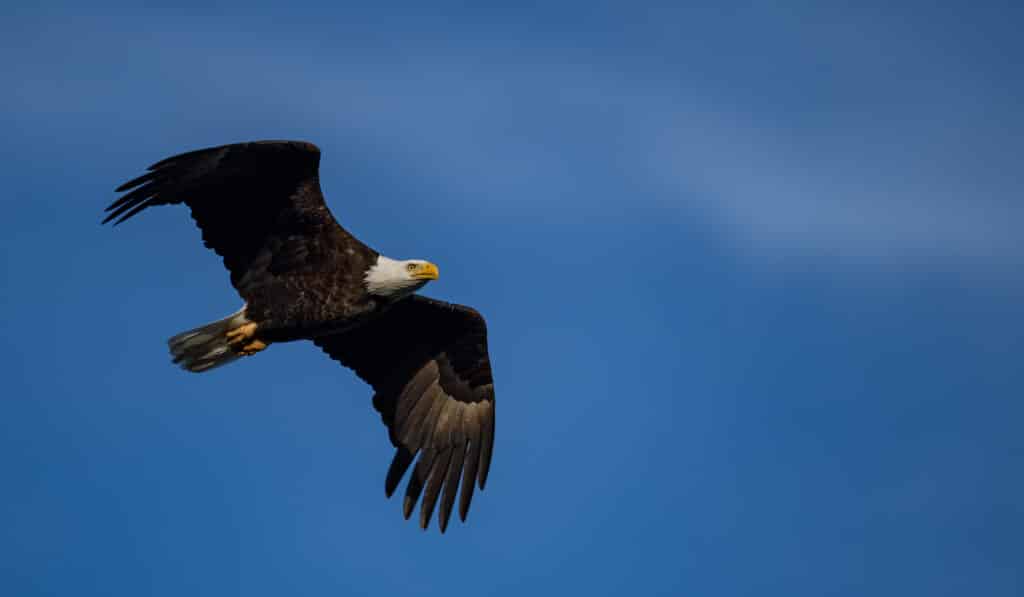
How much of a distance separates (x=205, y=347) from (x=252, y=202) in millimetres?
1620

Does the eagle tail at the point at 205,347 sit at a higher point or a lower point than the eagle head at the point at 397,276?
lower

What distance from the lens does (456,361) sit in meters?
15.6

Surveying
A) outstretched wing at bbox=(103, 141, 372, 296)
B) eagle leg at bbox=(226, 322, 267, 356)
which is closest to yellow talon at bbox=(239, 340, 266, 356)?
eagle leg at bbox=(226, 322, 267, 356)

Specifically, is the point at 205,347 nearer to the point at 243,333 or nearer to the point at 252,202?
the point at 243,333

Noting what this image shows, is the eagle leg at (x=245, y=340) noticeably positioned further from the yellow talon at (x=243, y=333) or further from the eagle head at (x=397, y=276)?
the eagle head at (x=397, y=276)

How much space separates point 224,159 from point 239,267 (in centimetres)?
121

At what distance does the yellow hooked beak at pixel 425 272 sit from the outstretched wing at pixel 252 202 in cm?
59

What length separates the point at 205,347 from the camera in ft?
47.4

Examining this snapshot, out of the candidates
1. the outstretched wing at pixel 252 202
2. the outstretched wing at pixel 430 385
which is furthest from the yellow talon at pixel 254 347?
the outstretched wing at pixel 430 385

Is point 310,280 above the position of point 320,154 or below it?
below

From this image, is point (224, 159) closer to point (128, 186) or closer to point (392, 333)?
point (128, 186)

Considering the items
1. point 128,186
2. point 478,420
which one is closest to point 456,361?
point 478,420

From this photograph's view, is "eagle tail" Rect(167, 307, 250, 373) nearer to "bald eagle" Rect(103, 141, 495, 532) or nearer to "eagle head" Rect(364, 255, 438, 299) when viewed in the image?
"bald eagle" Rect(103, 141, 495, 532)

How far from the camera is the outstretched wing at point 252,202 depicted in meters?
13.4
